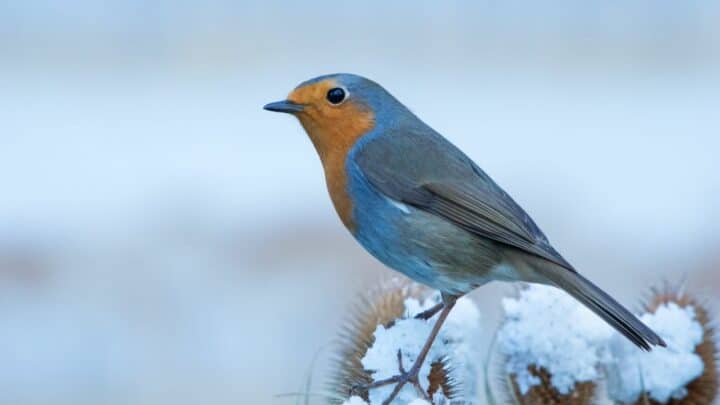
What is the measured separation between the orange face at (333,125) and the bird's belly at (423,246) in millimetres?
75

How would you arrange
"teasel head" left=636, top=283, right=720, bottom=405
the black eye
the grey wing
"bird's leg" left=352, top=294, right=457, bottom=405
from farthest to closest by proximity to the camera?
the black eye
the grey wing
"teasel head" left=636, top=283, right=720, bottom=405
"bird's leg" left=352, top=294, right=457, bottom=405

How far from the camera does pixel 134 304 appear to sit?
8211mm

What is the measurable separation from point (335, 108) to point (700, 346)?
115cm

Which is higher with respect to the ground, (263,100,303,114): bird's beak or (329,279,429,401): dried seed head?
(263,100,303,114): bird's beak

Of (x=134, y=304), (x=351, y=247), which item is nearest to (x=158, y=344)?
(x=134, y=304)

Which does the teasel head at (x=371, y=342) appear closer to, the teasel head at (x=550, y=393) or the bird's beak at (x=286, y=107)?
the teasel head at (x=550, y=393)

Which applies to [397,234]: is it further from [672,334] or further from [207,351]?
[207,351]

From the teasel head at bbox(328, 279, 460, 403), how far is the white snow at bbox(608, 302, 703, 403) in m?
0.52

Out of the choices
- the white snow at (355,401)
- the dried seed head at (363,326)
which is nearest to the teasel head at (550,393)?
the dried seed head at (363,326)

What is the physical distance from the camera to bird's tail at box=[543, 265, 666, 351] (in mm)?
4176

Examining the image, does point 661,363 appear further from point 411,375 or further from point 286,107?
point 286,107

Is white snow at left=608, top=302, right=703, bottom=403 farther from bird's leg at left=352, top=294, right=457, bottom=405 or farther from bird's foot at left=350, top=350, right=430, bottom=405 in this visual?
bird's foot at left=350, top=350, right=430, bottom=405

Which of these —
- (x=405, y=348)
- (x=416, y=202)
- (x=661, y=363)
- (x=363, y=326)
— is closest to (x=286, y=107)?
(x=416, y=202)

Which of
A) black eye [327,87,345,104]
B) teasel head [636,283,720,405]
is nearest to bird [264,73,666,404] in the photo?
black eye [327,87,345,104]
